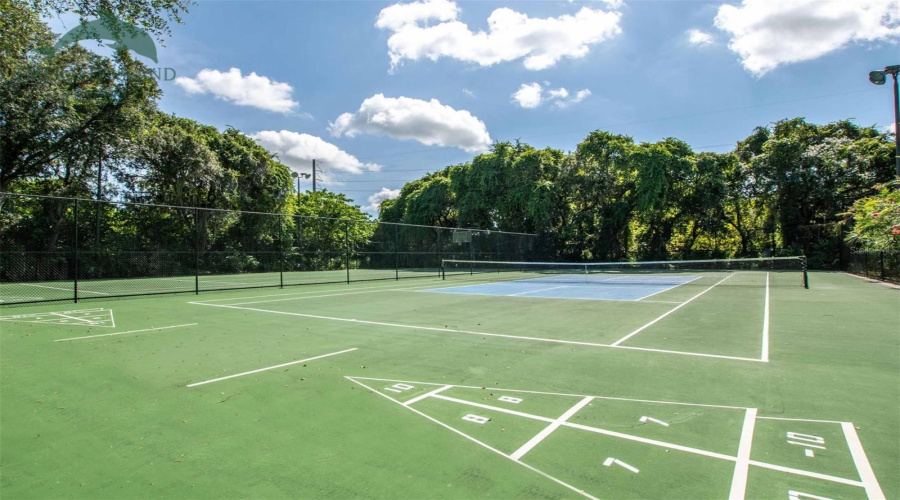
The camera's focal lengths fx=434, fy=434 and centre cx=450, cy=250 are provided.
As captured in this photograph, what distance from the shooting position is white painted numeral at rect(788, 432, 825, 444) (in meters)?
3.03

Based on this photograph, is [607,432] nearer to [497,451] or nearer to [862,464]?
[497,451]

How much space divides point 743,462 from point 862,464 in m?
0.70

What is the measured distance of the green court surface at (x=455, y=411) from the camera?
2578 mm

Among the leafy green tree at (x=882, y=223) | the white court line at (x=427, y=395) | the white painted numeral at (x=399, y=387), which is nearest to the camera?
the white court line at (x=427, y=395)

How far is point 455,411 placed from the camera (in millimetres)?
3719

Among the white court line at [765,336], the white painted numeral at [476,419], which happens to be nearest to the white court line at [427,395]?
the white painted numeral at [476,419]

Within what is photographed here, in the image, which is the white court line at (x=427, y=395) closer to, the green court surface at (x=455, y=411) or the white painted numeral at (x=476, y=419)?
the green court surface at (x=455, y=411)

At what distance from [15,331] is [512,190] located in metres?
31.9

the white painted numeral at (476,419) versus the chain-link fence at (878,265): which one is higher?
the chain-link fence at (878,265)

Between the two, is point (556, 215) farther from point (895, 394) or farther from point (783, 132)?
point (895, 394)

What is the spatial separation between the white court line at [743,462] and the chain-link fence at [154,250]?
15.5 m

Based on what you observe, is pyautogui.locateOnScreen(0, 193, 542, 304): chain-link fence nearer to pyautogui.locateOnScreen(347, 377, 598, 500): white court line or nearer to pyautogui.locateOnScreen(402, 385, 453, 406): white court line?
pyautogui.locateOnScreen(402, 385, 453, 406): white court line

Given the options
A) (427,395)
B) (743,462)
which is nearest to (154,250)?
(427,395)

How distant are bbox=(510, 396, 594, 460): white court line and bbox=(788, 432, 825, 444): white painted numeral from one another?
56.8 inches
